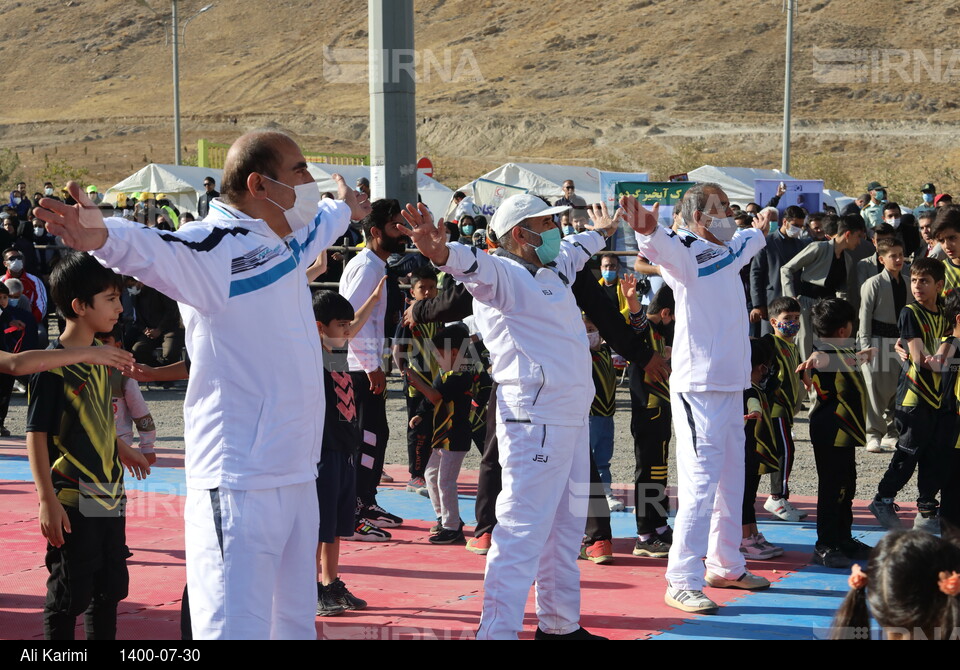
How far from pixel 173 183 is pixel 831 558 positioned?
23.7 meters

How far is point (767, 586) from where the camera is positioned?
6531mm

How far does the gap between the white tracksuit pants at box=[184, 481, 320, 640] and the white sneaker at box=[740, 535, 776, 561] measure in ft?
13.8

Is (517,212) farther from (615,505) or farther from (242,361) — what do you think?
(615,505)

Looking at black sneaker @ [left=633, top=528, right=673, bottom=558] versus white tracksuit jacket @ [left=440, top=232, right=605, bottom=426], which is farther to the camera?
black sneaker @ [left=633, top=528, right=673, bottom=558]

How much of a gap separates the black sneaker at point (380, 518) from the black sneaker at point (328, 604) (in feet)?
6.25

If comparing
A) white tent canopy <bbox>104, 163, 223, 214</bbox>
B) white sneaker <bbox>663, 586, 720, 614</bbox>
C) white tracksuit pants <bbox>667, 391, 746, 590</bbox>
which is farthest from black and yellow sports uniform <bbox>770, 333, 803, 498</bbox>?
white tent canopy <bbox>104, 163, 223, 214</bbox>

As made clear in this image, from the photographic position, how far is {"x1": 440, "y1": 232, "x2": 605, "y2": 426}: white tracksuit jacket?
5148 mm

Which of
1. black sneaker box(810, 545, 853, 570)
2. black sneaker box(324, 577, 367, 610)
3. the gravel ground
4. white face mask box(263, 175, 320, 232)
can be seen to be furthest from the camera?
the gravel ground

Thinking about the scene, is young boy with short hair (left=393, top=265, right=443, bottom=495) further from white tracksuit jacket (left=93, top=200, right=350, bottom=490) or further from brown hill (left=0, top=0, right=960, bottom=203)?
brown hill (left=0, top=0, right=960, bottom=203)

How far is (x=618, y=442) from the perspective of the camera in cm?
1170

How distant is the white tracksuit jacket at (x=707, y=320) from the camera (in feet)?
19.9

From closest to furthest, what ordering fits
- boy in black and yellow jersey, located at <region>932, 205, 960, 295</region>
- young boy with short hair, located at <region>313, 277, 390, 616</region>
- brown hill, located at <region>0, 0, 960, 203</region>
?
young boy with short hair, located at <region>313, 277, 390, 616</region>, boy in black and yellow jersey, located at <region>932, 205, 960, 295</region>, brown hill, located at <region>0, 0, 960, 203</region>

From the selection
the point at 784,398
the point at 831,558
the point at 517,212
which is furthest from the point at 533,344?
the point at 784,398

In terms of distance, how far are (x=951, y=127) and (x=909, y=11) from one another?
19.2 meters
